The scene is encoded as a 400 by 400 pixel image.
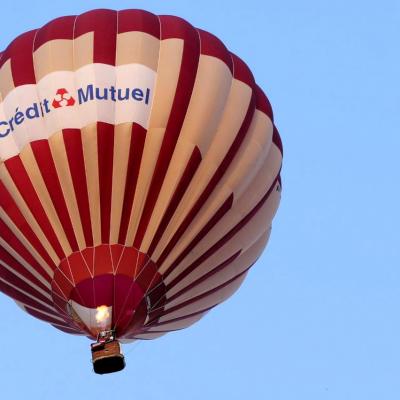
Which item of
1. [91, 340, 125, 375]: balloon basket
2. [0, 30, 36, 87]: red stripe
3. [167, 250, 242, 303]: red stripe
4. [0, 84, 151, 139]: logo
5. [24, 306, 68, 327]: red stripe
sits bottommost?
[91, 340, 125, 375]: balloon basket

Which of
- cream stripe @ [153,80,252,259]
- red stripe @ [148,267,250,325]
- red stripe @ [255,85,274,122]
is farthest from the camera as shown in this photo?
red stripe @ [255,85,274,122]

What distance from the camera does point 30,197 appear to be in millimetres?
27641

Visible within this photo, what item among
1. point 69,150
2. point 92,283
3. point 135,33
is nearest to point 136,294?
point 92,283

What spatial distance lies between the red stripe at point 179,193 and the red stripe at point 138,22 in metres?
2.20

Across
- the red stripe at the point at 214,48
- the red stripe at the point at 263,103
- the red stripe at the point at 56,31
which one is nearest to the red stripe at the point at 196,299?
the red stripe at the point at 263,103

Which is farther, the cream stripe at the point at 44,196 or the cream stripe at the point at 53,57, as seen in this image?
the cream stripe at the point at 53,57

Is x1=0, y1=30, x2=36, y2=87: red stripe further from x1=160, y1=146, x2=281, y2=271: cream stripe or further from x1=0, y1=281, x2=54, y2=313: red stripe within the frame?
x1=160, y1=146, x2=281, y2=271: cream stripe

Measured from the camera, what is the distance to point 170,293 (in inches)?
1108

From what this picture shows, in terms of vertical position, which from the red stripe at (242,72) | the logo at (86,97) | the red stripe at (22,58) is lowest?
the logo at (86,97)

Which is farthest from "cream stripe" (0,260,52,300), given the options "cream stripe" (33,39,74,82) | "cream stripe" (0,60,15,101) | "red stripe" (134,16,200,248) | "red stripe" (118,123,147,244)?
"cream stripe" (33,39,74,82)

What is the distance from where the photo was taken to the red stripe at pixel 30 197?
27.5m

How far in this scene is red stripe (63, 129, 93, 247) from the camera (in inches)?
1080

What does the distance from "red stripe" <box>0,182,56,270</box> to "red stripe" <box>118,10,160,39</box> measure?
3138 mm

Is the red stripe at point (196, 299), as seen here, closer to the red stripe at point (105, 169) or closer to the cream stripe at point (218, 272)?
the cream stripe at point (218, 272)
